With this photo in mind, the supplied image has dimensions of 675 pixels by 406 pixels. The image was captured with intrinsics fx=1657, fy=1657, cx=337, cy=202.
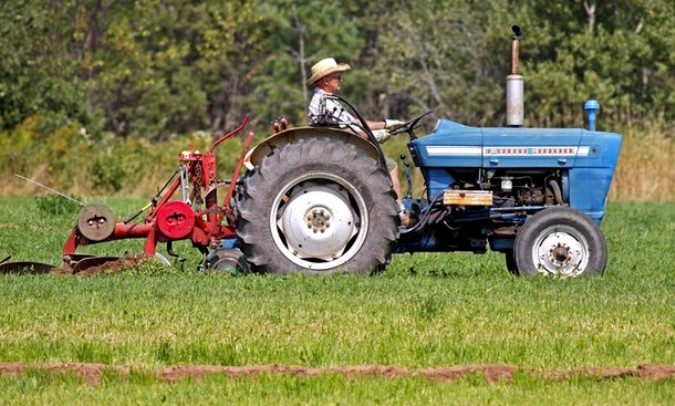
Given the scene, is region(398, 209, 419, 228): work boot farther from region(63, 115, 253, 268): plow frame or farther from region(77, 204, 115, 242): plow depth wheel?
region(77, 204, 115, 242): plow depth wheel

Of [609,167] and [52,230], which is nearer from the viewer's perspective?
[609,167]

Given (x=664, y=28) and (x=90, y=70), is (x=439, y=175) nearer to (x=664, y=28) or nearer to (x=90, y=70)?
(x=664, y=28)

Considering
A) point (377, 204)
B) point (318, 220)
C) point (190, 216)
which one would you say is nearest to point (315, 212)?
point (318, 220)

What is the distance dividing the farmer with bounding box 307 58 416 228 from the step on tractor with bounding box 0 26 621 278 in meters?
0.06

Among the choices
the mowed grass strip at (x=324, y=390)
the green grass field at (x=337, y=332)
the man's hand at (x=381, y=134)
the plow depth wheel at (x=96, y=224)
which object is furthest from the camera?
the man's hand at (x=381, y=134)

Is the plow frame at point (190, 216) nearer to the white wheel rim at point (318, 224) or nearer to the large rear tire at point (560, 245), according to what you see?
the white wheel rim at point (318, 224)

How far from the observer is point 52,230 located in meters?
19.8

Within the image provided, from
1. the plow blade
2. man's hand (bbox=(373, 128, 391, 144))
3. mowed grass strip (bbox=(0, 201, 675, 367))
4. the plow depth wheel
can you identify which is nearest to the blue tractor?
man's hand (bbox=(373, 128, 391, 144))

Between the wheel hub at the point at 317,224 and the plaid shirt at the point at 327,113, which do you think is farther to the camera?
the plaid shirt at the point at 327,113

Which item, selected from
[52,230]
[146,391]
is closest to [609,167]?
[146,391]

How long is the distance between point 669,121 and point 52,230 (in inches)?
1036

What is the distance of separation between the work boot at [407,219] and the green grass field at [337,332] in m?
0.44

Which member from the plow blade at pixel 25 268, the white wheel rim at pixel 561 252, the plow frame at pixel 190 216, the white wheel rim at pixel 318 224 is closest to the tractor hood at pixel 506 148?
the white wheel rim at pixel 561 252

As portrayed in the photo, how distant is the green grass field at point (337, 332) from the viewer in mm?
8906
